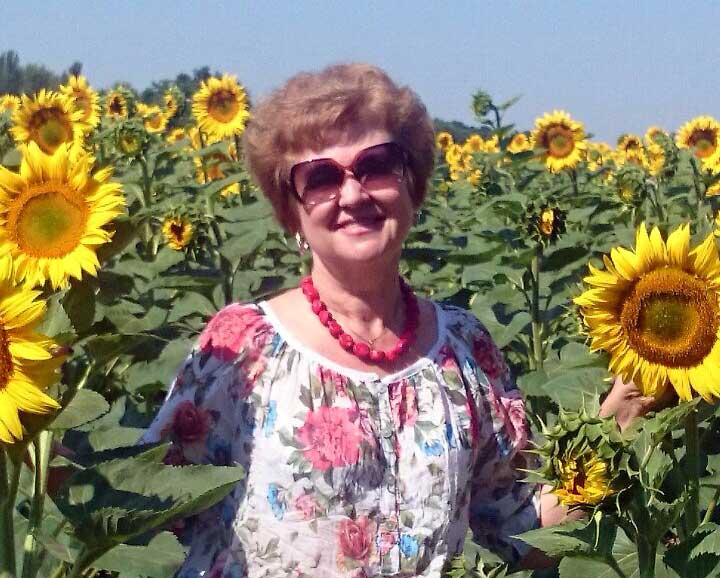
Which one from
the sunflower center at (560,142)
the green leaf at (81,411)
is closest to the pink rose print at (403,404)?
the green leaf at (81,411)

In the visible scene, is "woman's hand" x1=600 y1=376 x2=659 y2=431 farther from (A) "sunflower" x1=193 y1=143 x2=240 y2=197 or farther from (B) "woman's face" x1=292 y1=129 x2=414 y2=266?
(A) "sunflower" x1=193 y1=143 x2=240 y2=197

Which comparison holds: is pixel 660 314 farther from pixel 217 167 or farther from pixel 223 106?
pixel 223 106

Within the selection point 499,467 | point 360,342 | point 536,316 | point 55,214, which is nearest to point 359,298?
point 360,342

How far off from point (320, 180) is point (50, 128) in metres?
3.70

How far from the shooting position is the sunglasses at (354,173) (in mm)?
2178

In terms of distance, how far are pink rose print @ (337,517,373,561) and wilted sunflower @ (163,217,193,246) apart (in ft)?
5.29

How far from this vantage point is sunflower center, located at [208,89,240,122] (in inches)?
256

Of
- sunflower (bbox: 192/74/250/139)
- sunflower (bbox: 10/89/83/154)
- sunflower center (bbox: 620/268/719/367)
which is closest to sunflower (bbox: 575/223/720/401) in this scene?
sunflower center (bbox: 620/268/719/367)

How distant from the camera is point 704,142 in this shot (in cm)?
754

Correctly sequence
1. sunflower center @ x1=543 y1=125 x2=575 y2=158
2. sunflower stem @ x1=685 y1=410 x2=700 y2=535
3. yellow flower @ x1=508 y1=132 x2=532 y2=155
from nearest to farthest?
sunflower stem @ x1=685 y1=410 x2=700 y2=535
sunflower center @ x1=543 y1=125 x2=575 y2=158
yellow flower @ x1=508 y1=132 x2=532 y2=155

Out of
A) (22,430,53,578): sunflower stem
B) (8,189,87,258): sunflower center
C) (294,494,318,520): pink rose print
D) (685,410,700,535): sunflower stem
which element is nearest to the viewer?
(22,430,53,578): sunflower stem

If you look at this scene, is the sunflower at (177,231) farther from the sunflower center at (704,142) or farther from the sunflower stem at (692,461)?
the sunflower center at (704,142)

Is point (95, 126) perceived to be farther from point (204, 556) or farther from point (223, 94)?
point (204, 556)

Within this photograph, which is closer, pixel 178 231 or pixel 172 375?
pixel 172 375
